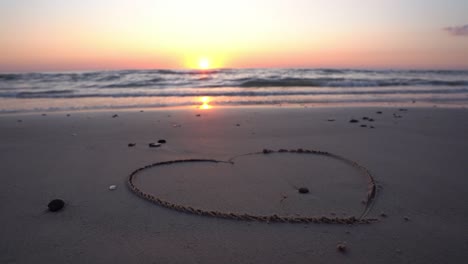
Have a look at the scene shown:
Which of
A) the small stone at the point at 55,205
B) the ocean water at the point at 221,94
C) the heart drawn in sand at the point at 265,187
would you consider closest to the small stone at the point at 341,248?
the heart drawn in sand at the point at 265,187

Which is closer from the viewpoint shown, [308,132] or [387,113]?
[308,132]

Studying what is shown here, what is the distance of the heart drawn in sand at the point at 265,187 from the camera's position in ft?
9.68

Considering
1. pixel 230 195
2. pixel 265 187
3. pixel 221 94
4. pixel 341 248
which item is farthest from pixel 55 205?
pixel 221 94

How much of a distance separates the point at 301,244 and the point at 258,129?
428cm

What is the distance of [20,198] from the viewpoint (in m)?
3.26

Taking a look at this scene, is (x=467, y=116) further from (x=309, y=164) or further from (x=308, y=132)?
(x=309, y=164)

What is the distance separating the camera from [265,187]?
3523 mm

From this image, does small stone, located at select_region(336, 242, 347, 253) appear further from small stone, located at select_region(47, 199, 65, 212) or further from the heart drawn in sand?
small stone, located at select_region(47, 199, 65, 212)

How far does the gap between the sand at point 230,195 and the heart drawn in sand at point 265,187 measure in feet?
0.07

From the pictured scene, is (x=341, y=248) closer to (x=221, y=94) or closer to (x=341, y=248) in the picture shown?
(x=341, y=248)

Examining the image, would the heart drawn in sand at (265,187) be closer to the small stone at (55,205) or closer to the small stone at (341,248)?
the small stone at (341,248)

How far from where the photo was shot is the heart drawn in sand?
116 inches

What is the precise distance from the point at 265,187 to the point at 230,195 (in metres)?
0.43

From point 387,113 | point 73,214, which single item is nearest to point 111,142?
point 73,214
